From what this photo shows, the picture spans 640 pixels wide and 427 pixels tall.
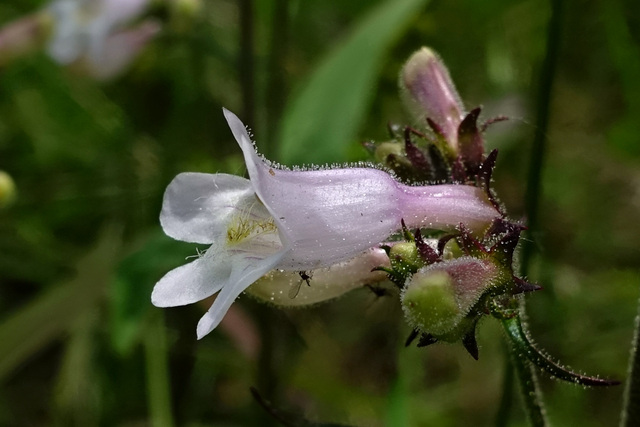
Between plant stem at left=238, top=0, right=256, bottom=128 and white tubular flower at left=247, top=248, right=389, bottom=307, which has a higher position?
plant stem at left=238, top=0, right=256, bottom=128

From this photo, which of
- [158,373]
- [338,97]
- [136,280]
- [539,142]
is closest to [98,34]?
[338,97]

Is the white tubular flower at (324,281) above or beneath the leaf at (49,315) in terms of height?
beneath

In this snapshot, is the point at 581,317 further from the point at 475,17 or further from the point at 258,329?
the point at 475,17

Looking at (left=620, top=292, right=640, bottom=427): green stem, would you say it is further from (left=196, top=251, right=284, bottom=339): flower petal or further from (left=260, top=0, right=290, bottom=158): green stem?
(left=260, top=0, right=290, bottom=158): green stem

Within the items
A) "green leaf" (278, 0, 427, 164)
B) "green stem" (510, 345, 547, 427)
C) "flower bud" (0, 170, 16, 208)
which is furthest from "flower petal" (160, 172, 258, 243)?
"flower bud" (0, 170, 16, 208)

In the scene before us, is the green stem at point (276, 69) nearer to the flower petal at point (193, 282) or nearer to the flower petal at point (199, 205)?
the flower petal at point (199, 205)

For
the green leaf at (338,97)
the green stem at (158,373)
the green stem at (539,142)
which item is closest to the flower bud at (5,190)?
the green stem at (158,373)

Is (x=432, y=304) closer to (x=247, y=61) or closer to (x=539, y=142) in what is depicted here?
(x=539, y=142)
